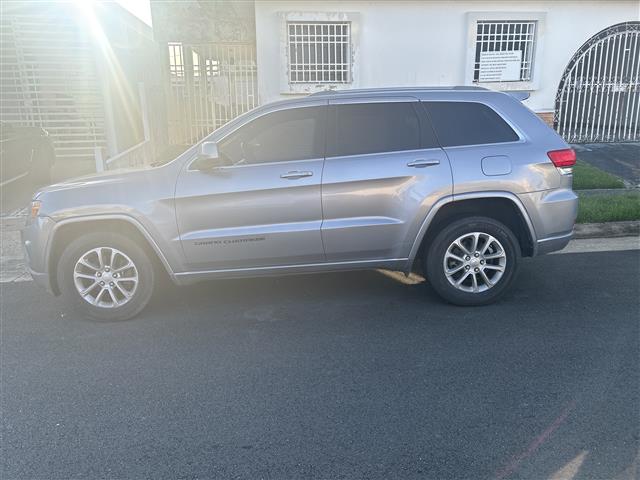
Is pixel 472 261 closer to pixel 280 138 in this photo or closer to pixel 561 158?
pixel 561 158

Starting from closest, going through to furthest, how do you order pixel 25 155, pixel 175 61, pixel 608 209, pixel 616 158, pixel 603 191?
pixel 608 209 < pixel 603 191 < pixel 25 155 < pixel 616 158 < pixel 175 61

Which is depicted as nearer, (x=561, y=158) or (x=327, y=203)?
(x=327, y=203)

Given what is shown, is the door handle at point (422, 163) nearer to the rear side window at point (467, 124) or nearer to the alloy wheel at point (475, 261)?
the rear side window at point (467, 124)

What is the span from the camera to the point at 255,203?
4465 millimetres

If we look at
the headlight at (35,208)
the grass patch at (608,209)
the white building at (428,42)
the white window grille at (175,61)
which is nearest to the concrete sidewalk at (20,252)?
the grass patch at (608,209)

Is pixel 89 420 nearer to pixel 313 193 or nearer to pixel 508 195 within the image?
pixel 313 193

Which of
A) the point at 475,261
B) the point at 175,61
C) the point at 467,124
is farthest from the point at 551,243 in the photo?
the point at 175,61

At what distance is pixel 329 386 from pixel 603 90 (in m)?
12.5

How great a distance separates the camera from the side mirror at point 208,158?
14.2ft

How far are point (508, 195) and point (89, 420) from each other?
372 centimetres

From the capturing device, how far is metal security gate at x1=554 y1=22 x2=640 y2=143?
1250cm

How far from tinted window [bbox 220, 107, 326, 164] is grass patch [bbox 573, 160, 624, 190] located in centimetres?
585

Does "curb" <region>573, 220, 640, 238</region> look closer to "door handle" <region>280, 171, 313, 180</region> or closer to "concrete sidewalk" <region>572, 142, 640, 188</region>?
"concrete sidewalk" <region>572, 142, 640, 188</region>

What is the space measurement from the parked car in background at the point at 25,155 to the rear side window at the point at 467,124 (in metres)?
8.72
